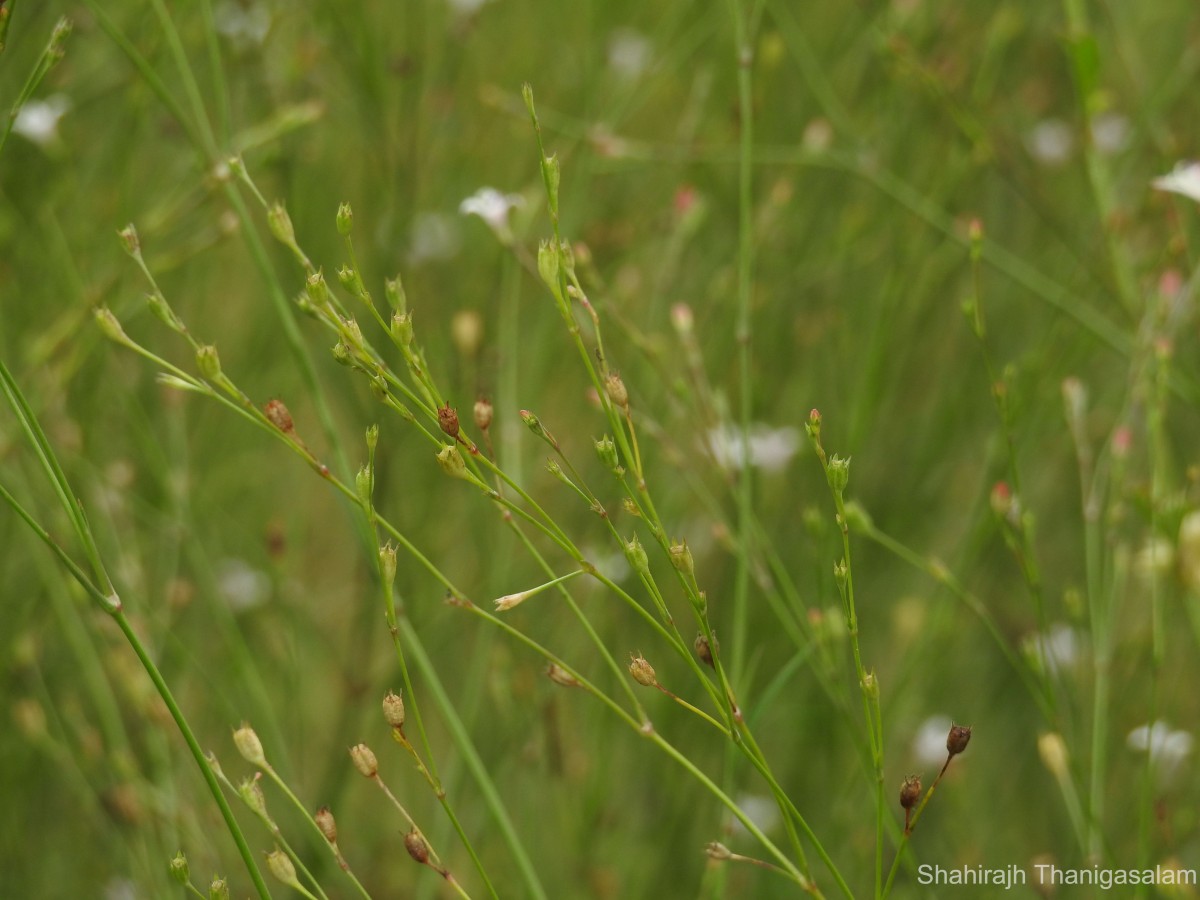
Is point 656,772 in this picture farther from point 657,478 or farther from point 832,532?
point 832,532

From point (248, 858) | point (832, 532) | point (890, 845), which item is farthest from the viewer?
point (890, 845)

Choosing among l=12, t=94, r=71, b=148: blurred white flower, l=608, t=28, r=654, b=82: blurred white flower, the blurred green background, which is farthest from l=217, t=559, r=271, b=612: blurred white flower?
l=608, t=28, r=654, b=82: blurred white flower

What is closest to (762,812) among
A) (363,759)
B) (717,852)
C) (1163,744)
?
(1163,744)

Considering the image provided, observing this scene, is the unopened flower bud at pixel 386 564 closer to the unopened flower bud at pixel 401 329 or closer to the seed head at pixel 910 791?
the unopened flower bud at pixel 401 329

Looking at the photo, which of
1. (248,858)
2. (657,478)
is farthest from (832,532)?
(248,858)

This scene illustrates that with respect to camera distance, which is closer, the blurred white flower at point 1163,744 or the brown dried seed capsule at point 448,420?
the brown dried seed capsule at point 448,420


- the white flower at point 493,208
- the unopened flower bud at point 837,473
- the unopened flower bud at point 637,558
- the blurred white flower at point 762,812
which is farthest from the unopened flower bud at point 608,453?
the blurred white flower at point 762,812

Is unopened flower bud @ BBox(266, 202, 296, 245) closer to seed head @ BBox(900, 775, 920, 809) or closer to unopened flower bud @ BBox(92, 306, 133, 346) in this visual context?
unopened flower bud @ BBox(92, 306, 133, 346)
